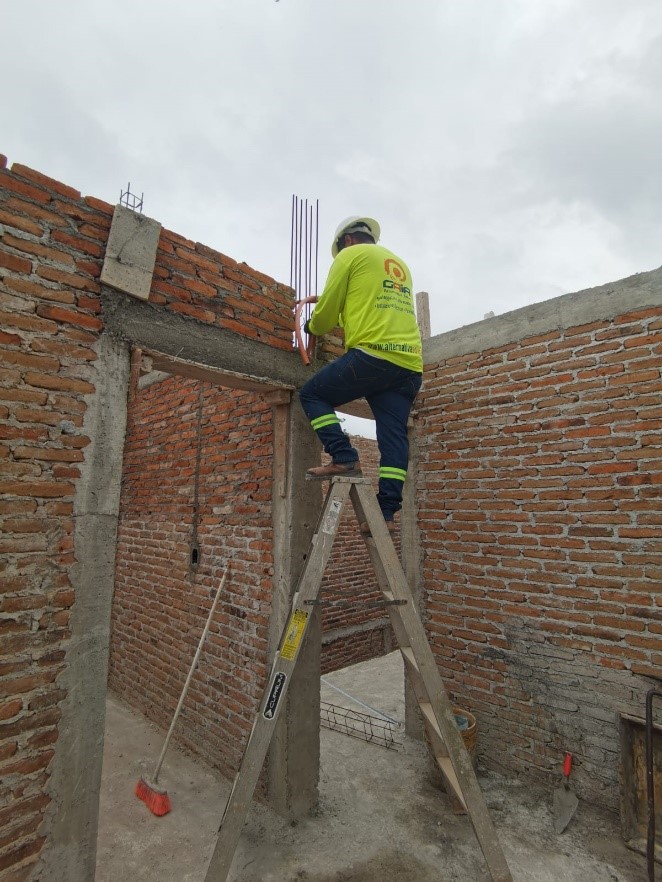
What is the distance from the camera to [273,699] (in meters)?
2.15

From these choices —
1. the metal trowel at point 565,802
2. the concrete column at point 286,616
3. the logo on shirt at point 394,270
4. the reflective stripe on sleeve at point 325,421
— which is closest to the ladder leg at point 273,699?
the reflective stripe on sleeve at point 325,421

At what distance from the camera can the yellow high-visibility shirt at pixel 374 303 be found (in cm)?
272

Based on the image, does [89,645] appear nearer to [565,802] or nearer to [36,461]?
[36,461]

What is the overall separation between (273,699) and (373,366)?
1.81m

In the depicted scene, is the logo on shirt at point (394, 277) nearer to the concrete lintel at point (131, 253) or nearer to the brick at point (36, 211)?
the concrete lintel at point (131, 253)

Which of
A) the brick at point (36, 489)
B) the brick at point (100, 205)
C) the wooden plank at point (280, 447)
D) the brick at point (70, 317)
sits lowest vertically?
the brick at point (36, 489)

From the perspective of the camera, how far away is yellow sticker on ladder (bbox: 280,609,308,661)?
7.38 ft

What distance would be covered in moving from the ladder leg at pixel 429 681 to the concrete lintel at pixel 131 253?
67.7 inches

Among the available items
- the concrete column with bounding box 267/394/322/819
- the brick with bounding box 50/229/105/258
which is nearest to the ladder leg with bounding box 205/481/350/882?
the concrete column with bounding box 267/394/322/819

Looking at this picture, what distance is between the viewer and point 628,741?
317 cm

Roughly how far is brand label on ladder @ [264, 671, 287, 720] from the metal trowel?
8.04 ft

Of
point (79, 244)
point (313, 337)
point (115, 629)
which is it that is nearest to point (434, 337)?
point (313, 337)

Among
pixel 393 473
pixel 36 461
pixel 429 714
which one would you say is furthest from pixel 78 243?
pixel 429 714

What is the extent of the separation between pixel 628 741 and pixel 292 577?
2.59 meters
